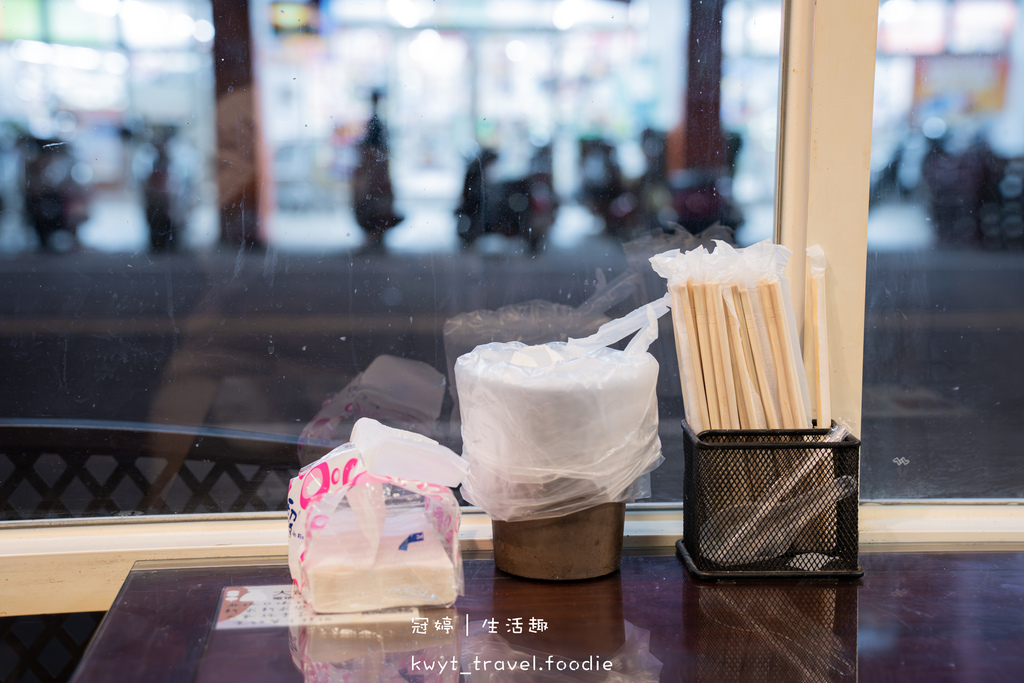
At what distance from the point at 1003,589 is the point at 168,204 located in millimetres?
1425

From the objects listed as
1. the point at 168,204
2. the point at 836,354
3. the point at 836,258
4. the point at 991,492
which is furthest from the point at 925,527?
the point at 168,204

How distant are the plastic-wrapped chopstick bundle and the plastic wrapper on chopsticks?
0.39 m

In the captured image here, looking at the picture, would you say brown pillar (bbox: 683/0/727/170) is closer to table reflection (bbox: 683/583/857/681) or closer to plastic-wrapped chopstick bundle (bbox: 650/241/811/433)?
plastic-wrapped chopstick bundle (bbox: 650/241/811/433)

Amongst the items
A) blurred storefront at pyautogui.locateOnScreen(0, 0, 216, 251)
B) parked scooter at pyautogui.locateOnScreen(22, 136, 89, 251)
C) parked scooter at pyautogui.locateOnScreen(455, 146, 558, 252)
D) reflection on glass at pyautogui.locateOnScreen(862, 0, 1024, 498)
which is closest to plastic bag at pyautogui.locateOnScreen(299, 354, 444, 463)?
parked scooter at pyautogui.locateOnScreen(455, 146, 558, 252)

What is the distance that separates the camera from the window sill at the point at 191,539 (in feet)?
4.30

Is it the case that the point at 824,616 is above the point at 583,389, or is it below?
below

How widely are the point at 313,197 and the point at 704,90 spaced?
692mm

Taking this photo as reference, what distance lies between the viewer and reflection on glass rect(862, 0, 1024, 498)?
4.66 ft

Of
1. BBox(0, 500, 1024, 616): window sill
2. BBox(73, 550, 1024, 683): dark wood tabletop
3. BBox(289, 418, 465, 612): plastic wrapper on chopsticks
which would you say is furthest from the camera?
BBox(0, 500, 1024, 616): window sill

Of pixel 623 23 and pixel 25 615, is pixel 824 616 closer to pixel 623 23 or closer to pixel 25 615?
pixel 623 23

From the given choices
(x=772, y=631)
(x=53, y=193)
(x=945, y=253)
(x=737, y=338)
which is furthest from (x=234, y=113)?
(x=945, y=253)

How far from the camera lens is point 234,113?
137 centimetres

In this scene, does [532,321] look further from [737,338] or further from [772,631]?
[772,631]

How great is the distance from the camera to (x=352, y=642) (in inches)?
40.4
